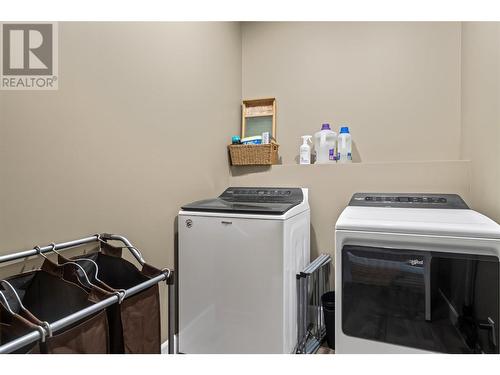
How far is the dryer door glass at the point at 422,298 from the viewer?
1.21 m

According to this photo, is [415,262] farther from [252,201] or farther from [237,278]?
[252,201]

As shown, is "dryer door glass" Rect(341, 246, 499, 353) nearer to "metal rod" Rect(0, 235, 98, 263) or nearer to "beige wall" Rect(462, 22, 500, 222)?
"beige wall" Rect(462, 22, 500, 222)

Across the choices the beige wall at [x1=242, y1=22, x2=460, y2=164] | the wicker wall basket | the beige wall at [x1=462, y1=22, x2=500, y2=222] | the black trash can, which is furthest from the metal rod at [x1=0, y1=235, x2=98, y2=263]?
the beige wall at [x1=462, y1=22, x2=500, y2=222]

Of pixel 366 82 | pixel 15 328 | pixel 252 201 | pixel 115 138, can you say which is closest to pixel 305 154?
pixel 252 201

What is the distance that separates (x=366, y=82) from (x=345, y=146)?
20.6 inches

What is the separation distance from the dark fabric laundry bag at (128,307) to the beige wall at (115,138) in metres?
0.15

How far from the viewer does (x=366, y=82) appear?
229cm

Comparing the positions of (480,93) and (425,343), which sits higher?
(480,93)

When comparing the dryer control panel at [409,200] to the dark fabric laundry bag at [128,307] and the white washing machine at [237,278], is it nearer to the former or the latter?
the white washing machine at [237,278]

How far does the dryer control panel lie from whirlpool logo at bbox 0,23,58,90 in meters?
1.71

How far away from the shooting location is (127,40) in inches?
58.7

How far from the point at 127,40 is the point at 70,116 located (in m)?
0.52
